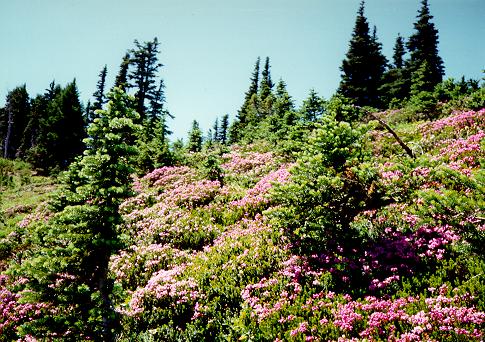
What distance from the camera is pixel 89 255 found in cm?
841

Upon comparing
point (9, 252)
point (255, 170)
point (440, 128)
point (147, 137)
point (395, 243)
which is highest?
point (147, 137)

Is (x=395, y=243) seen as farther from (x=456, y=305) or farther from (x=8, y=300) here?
(x=8, y=300)

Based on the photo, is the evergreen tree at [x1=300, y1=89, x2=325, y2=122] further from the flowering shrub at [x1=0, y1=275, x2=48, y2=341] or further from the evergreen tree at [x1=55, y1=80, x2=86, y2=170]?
the evergreen tree at [x1=55, y1=80, x2=86, y2=170]

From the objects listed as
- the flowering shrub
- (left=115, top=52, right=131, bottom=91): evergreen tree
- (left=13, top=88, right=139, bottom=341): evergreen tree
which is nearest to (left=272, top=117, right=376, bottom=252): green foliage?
(left=13, top=88, right=139, bottom=341): evergreen tree

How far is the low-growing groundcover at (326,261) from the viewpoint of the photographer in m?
6.51

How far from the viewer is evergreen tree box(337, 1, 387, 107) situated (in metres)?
43.1

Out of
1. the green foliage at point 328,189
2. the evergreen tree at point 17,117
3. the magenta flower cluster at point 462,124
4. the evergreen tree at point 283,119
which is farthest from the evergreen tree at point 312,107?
the evergreen tree at point 17,117

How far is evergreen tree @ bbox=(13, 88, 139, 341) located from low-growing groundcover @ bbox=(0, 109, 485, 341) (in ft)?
1.85

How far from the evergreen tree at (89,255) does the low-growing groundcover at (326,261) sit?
562mm

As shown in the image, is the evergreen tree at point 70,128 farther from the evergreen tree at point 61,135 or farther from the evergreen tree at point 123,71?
the evergreen tree at point 123,71

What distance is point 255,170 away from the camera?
2048cm

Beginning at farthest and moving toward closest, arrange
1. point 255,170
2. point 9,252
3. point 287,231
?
point 255,170
point 9,252
point 287,231

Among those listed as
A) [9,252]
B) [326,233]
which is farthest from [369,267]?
[9,252]

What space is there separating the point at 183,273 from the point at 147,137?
78.6ft
